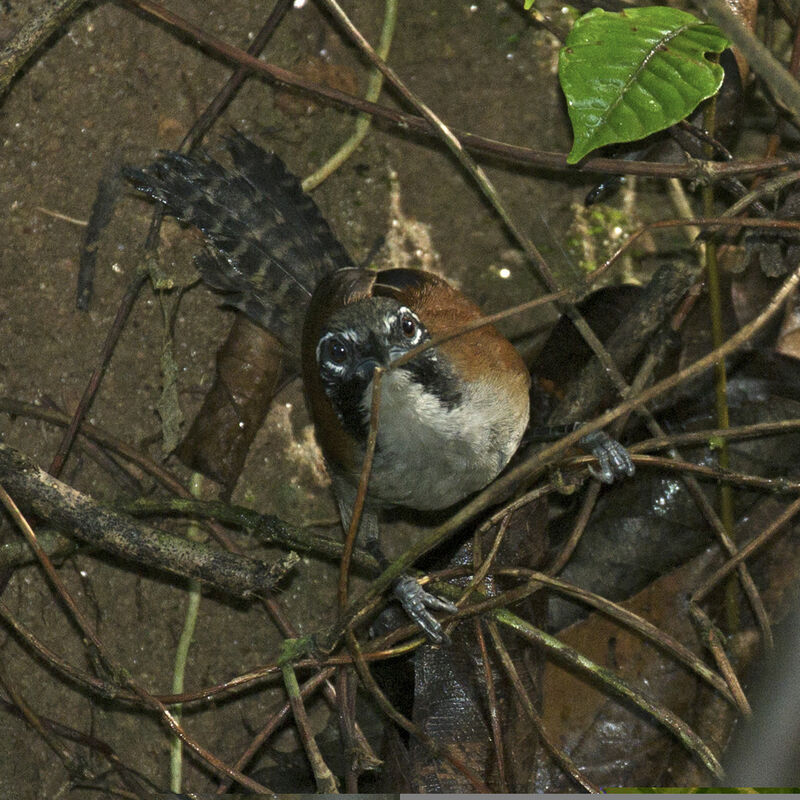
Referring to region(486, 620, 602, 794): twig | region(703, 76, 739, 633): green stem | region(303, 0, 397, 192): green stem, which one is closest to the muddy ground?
region(303, 0, 397, 192): green stem

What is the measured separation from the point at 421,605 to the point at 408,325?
98 centimetres

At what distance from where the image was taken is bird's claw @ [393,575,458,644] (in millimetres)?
3191

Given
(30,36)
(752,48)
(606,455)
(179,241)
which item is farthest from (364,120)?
(752,48)

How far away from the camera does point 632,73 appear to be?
3.01m

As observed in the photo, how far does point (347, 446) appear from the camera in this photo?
3.24m

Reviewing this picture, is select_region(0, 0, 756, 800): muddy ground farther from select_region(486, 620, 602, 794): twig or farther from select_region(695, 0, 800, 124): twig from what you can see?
select_region(695, 0, 800, 124): twig

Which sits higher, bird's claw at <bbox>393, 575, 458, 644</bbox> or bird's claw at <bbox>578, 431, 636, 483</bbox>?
bird's claw at <bbox>578, 431, 636, 483</bbox>

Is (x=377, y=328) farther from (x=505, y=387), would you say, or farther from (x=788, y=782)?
(x=788, y=782)

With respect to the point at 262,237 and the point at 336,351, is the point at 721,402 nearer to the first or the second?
the point at 336,351

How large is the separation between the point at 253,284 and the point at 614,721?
6.95 ft

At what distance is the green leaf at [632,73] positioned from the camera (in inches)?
116

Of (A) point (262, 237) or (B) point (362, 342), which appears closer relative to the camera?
(B) point (362, 342)

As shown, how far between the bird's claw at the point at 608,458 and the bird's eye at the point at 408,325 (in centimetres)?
79

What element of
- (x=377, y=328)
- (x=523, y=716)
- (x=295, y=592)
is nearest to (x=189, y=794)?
(x=295, y=592)
